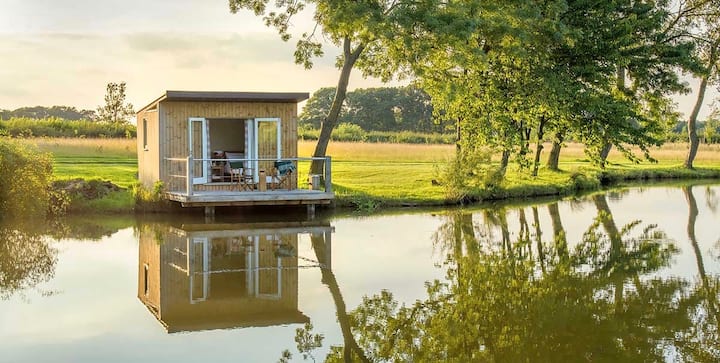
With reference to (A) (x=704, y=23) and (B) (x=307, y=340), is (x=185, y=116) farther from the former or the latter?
(A) (x=704, y=23)

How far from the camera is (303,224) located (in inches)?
685

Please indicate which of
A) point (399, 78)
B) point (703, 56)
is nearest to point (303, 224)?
point (399, 78)

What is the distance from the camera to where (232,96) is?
1894 cm

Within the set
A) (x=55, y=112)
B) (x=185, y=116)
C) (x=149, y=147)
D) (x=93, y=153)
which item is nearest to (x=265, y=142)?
(x=185, y=116)

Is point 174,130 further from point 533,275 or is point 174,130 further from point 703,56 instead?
point 703,56

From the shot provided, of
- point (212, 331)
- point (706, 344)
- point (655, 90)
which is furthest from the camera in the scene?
point (655, 90)

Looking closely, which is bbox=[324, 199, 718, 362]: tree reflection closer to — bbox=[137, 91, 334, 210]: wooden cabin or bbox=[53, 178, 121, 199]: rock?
bbox=[137, 91, 334, 210]: wooden cabin

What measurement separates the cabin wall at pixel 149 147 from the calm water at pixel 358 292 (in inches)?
140

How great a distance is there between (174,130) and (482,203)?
930 cm

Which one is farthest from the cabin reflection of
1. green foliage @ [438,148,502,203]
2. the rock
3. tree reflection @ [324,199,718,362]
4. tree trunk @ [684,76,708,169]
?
tree trunk @ [684,76,708,169]

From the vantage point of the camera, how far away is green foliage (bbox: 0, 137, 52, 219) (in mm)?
17328

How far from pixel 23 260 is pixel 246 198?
633cm

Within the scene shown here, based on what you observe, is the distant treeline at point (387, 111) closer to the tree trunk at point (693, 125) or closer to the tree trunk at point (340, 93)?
the tree trunk at point (693, 125)

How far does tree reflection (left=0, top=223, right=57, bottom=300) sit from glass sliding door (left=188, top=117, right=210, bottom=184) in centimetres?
455
